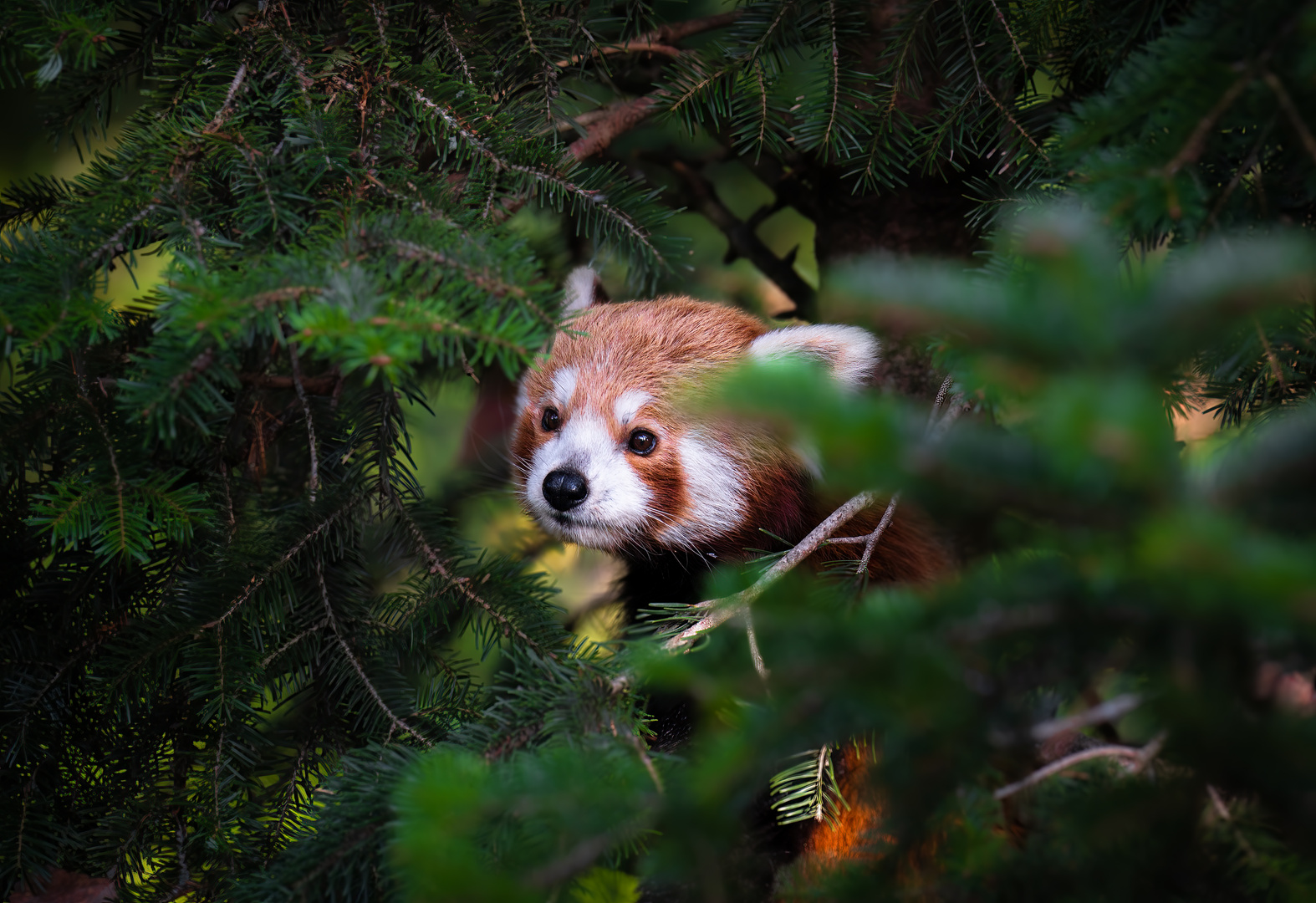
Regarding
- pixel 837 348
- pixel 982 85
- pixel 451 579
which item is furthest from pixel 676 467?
pixel 982 85

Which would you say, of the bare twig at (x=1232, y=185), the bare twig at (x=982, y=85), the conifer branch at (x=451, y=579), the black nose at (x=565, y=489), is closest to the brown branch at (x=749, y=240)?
the bare twig at (x=982, y=85)

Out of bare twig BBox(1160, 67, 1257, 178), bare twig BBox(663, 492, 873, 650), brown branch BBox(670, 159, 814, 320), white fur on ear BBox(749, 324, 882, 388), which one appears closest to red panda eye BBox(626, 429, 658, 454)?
white fur on ear BBox(749, 324, 882, 388)

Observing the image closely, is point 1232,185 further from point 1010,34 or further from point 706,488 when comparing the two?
point 706,488

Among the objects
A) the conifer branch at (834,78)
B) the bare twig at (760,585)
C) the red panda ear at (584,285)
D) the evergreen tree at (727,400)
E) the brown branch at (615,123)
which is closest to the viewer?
the evergreen tree at (727,400)

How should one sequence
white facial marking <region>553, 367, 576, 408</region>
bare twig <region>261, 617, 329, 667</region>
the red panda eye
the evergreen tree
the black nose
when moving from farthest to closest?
white facial marking <region>553, 367, 576, 408</region> → the red panda eye → the black nose → bare twig <region>261, 617, 329, 667</region> → the evergreen tree

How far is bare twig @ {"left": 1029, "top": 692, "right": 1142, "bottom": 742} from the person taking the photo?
104 cm

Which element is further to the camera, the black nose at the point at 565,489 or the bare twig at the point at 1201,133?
the black nose at the point at 565,489

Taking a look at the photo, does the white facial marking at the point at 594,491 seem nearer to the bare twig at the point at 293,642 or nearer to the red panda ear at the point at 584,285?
the red panda ear at the point at 584,285

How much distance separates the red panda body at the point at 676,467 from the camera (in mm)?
2443

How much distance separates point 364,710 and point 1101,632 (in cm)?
155

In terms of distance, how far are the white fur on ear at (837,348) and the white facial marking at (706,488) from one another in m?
0.34

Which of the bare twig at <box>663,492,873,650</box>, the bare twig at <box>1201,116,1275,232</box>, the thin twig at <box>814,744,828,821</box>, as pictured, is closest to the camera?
the bare twig at <box>1201,116,1275,232</box>

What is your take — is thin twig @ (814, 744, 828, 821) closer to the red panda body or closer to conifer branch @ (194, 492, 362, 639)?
the red panda body

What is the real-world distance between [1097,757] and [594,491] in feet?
4.90
